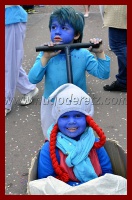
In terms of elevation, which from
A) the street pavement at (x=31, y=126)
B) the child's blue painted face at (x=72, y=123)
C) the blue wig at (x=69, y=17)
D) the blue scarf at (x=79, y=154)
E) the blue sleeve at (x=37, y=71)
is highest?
the blue wig at (x=69, y=17)

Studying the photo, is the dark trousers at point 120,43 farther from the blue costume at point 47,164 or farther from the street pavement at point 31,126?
the blue costume at point 47,164

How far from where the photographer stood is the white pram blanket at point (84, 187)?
2113 millimetres

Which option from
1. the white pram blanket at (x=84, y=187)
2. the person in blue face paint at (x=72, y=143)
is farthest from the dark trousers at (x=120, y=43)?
the white pram blanket at (x=84, y=187)

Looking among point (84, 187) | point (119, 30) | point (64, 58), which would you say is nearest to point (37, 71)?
point (64, 58)

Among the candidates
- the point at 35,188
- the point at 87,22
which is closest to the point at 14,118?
the point at 35,188

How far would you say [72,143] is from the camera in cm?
237

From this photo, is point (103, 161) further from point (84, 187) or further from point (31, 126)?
point (31, 126)

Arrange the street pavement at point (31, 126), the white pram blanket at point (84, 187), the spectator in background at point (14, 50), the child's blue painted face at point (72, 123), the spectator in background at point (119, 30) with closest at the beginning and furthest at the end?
the white pram blanket at point (84, 187)
the child's blue painted face at point (72, 123)
the street pavement at point (31, 126)
the spectator in background at point (14, 50)
the spectator in background at point (119, 30)

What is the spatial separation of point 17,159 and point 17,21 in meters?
1.44

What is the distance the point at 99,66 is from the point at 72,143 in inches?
25.4

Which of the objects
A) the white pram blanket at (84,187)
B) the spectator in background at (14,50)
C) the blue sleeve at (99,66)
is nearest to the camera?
the white pram blanket at (84,187)

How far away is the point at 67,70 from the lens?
2.56m

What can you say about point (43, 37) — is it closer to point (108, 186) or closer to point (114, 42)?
point (114, 42)

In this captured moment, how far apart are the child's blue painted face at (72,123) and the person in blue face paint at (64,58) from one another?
430mm
